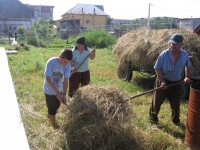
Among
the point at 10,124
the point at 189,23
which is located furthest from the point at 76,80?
the point at 189,23

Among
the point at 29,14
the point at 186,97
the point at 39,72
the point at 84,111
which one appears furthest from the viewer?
the point at 29,14

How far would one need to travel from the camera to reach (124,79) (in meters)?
8.23

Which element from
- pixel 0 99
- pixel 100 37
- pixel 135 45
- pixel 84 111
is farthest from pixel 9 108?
pixel 100 37

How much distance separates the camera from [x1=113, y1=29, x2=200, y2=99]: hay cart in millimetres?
6125

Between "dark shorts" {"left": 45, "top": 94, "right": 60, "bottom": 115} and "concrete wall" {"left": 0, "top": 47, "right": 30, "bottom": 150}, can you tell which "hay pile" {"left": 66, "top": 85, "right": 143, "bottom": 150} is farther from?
"concrete wall" {"left": 0, "top": 47, "right": 30, "bottom": 150}

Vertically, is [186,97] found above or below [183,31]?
below

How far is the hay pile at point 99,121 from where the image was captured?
349 centimetres

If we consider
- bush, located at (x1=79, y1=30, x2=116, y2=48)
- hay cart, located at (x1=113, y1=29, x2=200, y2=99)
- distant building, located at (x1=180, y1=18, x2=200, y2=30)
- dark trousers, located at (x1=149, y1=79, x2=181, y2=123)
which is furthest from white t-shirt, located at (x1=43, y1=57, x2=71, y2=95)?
distant building, located at (x1=180, y1=18, x2=200, y2=30)

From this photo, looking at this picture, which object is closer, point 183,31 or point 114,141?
point 114,141

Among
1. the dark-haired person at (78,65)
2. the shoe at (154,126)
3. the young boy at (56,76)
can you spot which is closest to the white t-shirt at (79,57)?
the dark-haired person at (78,65)

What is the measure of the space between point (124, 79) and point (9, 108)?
4927mm

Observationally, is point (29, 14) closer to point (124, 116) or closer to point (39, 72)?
point (39, 72)

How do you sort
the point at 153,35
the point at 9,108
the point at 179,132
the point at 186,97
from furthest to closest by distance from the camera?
the point at 153,35, the point at 186,97, the point at 179,132, the point at 9,108

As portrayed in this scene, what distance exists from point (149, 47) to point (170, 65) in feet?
7.88
